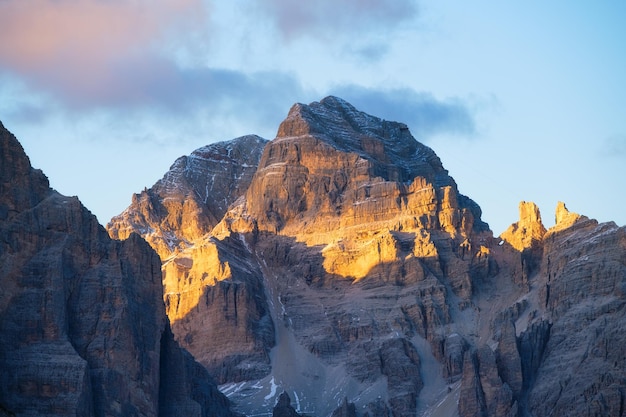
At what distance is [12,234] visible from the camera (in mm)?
198000

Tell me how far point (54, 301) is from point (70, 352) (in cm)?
552

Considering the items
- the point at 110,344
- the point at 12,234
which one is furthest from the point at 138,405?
the point at 12,234

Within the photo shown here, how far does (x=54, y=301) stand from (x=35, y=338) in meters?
4.38

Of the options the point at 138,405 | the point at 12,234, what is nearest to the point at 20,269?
the point at 12,234

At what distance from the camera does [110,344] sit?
198250mm

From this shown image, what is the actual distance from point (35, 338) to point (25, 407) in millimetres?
7723

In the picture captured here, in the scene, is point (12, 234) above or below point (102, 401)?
above

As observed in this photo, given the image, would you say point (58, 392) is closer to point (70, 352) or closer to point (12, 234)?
point (70, 352)

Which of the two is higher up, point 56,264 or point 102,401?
point 56,264

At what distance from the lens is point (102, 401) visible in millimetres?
193625

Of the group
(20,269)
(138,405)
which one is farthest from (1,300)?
(138,405)

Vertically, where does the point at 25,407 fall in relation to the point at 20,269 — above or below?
below

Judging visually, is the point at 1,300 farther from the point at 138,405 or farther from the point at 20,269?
the point at 138,405

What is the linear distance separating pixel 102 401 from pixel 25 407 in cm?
826
